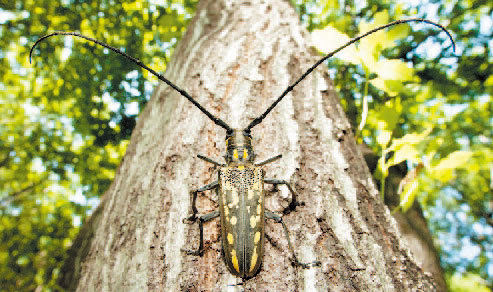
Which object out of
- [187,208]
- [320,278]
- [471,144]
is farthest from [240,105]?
[471,144]

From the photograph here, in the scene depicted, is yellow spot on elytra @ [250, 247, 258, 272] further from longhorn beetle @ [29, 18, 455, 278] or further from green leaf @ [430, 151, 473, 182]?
green leaf @ [430, 151, 473, 182]

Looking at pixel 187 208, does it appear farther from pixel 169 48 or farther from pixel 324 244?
pixel 169 48

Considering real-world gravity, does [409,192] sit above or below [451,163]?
below

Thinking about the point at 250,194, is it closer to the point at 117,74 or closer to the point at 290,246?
the point at 290,246

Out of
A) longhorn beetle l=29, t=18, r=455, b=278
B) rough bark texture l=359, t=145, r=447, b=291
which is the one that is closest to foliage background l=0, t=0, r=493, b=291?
rough bark texture l=359, t=145, r=447, b=291

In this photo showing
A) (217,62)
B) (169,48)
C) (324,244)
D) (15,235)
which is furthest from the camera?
(15,235)

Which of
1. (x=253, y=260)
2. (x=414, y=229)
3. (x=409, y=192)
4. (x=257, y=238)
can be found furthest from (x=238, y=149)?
(x=414, y=229)
